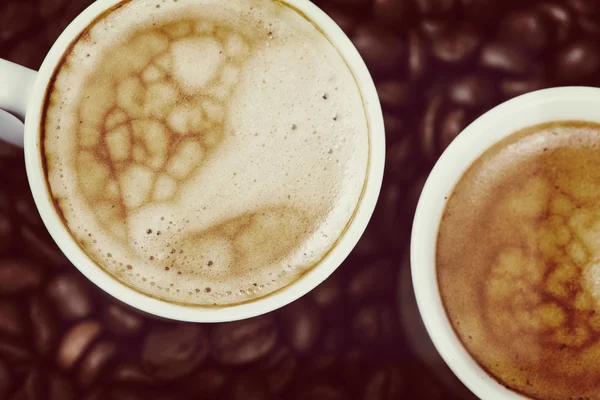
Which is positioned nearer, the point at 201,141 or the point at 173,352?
the point at 201,141

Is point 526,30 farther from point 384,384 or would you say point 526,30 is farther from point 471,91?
point 384,384

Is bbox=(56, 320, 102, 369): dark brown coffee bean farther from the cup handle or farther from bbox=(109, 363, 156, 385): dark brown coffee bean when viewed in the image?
the cup handle

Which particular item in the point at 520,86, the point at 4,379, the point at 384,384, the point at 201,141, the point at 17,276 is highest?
the point at 201,141

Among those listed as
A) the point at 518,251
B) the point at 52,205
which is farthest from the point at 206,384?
the point at 518,251

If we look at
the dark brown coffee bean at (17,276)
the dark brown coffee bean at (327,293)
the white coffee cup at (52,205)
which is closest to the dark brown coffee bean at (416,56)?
the white coffee cup at (52,205)

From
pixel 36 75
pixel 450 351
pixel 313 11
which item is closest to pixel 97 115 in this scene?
pixel 36 75

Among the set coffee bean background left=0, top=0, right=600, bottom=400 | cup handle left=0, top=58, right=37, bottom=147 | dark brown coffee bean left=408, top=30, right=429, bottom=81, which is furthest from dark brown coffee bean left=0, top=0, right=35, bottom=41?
dark brown coffee bean left=408, top=30, right=429, bottom=81

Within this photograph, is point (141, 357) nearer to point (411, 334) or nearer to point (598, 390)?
point (411, 334)
